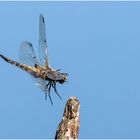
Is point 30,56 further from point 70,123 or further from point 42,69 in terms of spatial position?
point 70,123

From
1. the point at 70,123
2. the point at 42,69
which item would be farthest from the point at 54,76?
the point at 70,123

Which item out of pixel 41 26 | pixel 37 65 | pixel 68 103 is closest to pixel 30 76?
pixel 37 65

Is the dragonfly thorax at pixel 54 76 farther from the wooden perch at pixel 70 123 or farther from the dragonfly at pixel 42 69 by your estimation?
the wooden perch at pixel 70 123

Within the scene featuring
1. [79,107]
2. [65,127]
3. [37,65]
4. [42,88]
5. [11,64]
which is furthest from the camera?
[11,64]

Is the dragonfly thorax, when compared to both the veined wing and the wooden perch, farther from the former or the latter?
the wooden perch

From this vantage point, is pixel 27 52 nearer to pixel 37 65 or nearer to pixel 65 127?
pixel 37 65

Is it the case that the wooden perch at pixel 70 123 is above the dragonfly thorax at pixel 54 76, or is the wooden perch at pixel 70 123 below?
below

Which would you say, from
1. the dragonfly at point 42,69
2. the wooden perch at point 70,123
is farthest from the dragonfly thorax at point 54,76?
the wooden perch at point 70,123

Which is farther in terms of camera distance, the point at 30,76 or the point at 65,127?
the point at 30,76
